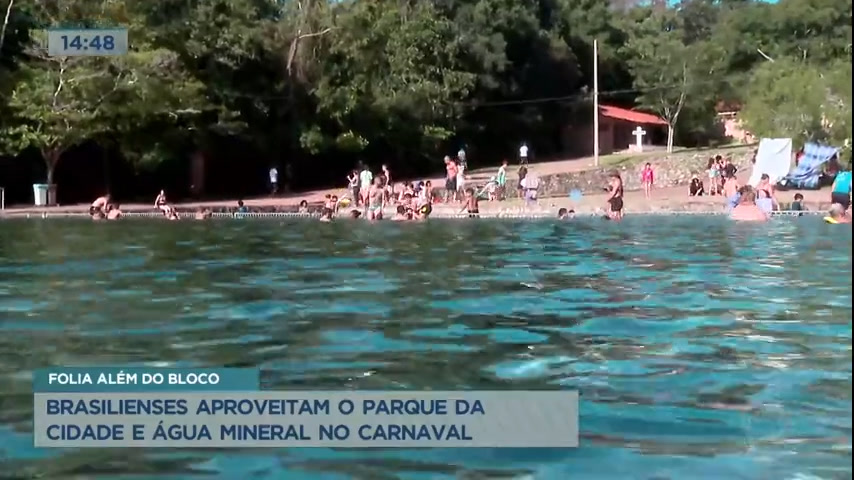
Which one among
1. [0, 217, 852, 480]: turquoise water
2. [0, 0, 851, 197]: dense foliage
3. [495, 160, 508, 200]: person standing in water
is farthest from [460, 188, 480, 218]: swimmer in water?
[0, 217, 852, 480]: turquoise water

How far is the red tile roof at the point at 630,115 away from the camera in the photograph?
58.3 metres

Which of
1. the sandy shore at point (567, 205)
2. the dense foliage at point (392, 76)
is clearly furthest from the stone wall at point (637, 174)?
the sandy shore at point (567, 205)

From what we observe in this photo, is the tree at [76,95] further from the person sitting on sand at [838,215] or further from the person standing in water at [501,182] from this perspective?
Result: the person sitting on sand at [838,215]

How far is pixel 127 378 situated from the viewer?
671cm

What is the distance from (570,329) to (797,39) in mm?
43399

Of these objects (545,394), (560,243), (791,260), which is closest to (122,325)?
(545,394)

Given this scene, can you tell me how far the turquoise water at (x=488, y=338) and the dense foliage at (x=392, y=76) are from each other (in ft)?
40.8

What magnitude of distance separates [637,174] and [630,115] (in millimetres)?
14133

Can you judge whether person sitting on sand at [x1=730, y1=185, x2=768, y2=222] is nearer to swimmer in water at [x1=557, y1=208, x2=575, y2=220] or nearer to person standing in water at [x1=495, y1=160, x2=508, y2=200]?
swimmer in water at [x1=557, y1=208, x2=575, y2=220]

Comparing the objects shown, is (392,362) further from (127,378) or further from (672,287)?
(672,287)

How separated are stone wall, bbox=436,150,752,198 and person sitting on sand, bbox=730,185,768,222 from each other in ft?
36.5

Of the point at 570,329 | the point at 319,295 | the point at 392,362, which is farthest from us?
the point at 319,295

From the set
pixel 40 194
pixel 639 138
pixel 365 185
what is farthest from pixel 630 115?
pixel 40 194
